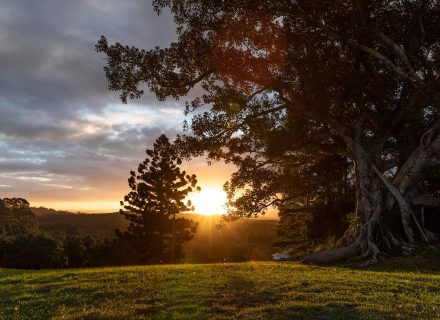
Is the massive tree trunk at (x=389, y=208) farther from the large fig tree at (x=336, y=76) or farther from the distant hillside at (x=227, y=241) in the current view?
the distant hillside at (x=227, y=241)

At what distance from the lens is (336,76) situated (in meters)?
29.0

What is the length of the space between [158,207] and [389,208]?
158 ft

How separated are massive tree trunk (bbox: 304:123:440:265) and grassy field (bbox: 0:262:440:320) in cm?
541

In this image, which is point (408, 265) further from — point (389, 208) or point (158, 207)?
point (158, 207)

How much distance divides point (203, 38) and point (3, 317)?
19.2 meters

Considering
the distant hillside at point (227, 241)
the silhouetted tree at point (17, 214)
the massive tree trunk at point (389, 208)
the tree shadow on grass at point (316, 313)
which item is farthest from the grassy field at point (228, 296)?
the silhouetted tree at point (17, 214)

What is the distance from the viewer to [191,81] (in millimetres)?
29875

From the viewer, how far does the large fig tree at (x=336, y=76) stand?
2562 centimetres

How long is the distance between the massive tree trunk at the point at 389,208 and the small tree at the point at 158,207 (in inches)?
1729

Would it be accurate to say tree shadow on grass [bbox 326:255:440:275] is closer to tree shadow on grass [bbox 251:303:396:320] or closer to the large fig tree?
the large fig tree

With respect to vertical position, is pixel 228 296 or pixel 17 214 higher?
pixel 17 214

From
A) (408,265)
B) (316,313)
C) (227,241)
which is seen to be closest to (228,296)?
(316,313)

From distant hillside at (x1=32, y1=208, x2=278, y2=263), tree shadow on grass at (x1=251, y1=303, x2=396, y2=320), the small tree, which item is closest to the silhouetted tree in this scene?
distant hillside at (x1=32, y1=208, x2=278, y2=263)

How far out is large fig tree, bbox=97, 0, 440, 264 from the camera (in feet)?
84.1
